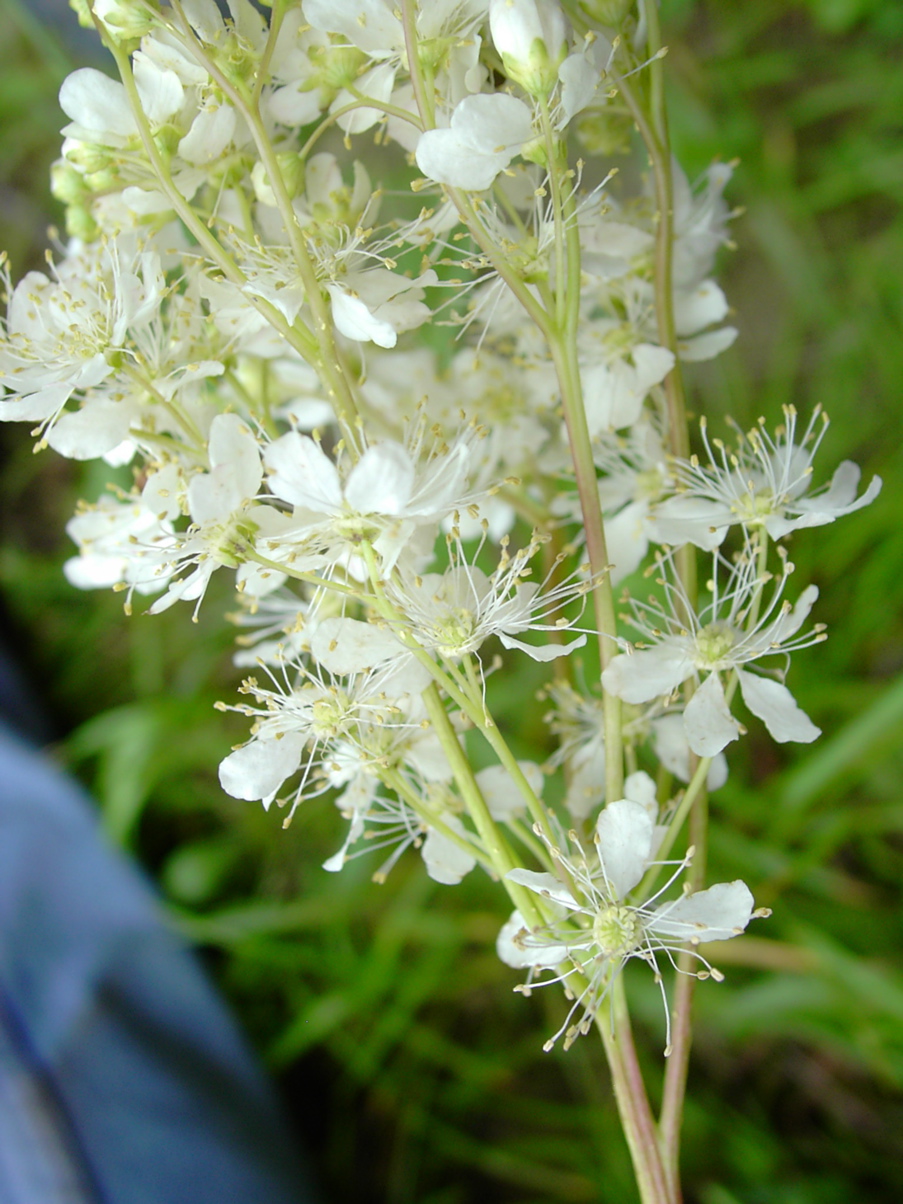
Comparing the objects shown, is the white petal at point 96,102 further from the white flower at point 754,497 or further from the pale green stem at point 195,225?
the white flower at point 754,497

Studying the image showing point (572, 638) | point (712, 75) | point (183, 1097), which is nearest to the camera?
point (572, 638)

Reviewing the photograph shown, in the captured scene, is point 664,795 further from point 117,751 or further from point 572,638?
point 117,751

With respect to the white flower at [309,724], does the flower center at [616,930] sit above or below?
below

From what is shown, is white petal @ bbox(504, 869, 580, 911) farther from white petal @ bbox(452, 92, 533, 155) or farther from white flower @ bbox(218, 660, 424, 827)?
white petal @ bbox(452, 92, 533, 155)

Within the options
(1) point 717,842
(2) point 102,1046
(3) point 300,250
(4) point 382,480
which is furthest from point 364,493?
(2) point 102,1046

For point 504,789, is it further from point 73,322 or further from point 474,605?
point 73,322

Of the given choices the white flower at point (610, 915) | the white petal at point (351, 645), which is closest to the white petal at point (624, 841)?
the white flower at point (610, 915)

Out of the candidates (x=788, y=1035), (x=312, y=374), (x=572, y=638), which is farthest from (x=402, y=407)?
(x=788, y=1035)
